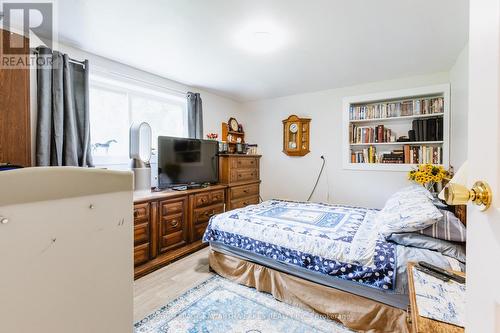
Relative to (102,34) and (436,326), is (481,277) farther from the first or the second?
(102,34)

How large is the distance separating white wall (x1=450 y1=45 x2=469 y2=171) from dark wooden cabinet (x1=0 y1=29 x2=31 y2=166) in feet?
12.6

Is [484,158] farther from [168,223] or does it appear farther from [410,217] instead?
[168,223]

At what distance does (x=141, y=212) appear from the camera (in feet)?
8.23

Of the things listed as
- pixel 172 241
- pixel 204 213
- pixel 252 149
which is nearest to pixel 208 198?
pixel 204 213

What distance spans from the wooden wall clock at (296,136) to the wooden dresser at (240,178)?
61 cm

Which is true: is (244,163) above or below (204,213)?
above

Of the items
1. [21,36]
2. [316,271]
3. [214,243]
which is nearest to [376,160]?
[316,271]

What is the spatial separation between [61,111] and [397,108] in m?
4.00

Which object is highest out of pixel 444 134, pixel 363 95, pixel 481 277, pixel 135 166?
pixel 363 95

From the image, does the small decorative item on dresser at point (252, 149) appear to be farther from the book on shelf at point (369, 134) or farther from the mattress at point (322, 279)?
the mattress at point (322, 279)

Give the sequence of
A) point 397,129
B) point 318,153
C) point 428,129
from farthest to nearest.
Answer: point 318,153 → point 397,129 → point 428,129

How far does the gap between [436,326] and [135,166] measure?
2.72 metres

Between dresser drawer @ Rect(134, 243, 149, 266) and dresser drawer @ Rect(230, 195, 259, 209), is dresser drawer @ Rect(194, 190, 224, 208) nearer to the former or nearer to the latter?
dresser drawer @ Rect(230, 195, 259, 209)

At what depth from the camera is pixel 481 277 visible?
1.49 ft
